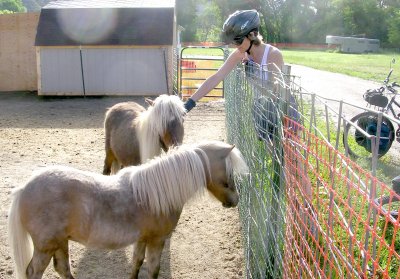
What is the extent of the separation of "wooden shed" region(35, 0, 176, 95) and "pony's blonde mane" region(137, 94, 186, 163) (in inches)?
363

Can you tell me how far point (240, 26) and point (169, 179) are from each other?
1.47 m

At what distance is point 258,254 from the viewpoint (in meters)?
3.12

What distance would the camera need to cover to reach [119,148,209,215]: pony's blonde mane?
9.90 ft

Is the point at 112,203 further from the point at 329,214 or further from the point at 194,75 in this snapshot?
the point at 194,75

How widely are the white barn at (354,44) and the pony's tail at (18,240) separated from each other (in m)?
55.7

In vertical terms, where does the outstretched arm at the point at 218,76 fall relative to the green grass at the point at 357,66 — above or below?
above

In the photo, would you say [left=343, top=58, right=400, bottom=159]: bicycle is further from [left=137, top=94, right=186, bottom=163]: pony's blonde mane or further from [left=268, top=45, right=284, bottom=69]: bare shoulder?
[left=137, top=94, right=186, bottom=163]: pony's blonde mane

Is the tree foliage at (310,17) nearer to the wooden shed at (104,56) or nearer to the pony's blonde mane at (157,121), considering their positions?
the wooden shed at (104,56)

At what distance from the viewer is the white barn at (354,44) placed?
53.6 m

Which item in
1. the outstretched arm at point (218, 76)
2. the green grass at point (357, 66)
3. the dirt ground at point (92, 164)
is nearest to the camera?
the dirt ground at point (92, 164)

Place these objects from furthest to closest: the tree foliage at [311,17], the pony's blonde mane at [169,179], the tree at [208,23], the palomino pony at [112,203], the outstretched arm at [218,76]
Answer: the tree at [208,23] → the tree foliage at [311,17] → the outstretched arm at [218,76] → the pony's blonde mane at [169,179] → the palomino pony at [112,203]

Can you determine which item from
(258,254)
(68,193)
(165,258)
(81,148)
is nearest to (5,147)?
(81,148)

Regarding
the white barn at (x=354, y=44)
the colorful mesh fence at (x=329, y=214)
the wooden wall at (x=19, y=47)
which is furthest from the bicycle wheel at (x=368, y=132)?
the white barn at (x=354, y=44)

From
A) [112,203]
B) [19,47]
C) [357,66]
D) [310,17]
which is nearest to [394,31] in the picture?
[310,17]
